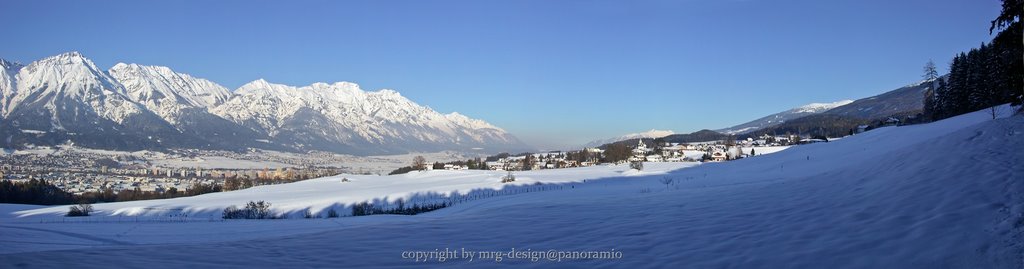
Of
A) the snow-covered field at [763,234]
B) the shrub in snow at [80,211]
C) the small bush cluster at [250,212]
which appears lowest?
the small bush cluster at [250,212]

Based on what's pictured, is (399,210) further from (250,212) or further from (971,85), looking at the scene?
(971,85)

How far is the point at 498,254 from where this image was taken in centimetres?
783

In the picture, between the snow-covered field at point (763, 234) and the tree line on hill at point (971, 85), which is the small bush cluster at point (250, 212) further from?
the tree line on hill at point (971, 85)

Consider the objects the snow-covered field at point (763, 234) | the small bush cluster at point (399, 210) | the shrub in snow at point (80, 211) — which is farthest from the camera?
the shrub in snow at point (80, 211)

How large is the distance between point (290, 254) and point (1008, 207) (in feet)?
32.0

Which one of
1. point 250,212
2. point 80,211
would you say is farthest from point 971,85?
point 80,211

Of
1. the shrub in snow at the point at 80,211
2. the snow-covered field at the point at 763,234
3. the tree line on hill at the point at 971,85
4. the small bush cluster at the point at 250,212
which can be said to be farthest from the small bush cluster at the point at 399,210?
the tree line on hill at the point at 971,85

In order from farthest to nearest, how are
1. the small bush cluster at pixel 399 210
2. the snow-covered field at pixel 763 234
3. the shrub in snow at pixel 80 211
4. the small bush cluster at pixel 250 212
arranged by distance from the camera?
1. the shrub in snow at pixel 80 211
2. the small bush cluster at pixel 250 212
3. the small bush cluster at pixel 399 210
4. the snow-covered field at pixel 763 234

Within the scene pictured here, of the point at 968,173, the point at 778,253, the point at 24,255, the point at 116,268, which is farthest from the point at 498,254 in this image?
the point at 968,173

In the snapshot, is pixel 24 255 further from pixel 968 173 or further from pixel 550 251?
pixel 968 173

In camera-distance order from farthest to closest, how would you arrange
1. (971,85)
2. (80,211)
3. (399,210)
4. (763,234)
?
1. (971,85)
2. (80,211)
3. (399,210)
4. (763,234)

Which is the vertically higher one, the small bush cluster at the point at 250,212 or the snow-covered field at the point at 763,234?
the snow-covered field at the point at 763,234

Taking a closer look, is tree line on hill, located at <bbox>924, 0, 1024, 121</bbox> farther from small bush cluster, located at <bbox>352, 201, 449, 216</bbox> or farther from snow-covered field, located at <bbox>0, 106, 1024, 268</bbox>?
small bush cluster, located at <bbox>352, 201, 449, 216</bbox>

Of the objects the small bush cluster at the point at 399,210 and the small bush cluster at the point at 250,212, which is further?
the small bush cluster at the point at 250,212
